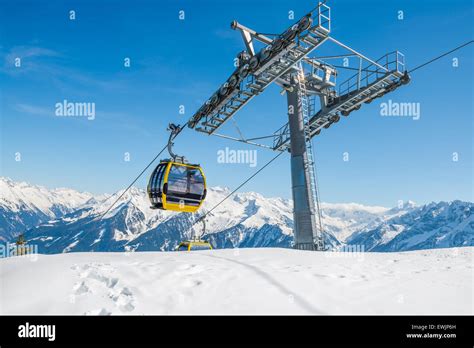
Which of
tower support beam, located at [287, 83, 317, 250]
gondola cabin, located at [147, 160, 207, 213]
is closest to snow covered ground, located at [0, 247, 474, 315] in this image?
gondola cabin, located at [147, 160, 207, 213]

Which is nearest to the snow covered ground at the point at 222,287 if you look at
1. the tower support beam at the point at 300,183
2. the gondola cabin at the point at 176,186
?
the gondola cabin at the point at 176,186

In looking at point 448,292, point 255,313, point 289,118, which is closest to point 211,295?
point 255,313

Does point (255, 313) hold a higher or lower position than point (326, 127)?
lower

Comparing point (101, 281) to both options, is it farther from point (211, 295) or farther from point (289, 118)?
point (289, 118)

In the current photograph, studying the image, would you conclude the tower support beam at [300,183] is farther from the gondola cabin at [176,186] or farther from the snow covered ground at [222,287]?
the snow covered ground at [222,287]
